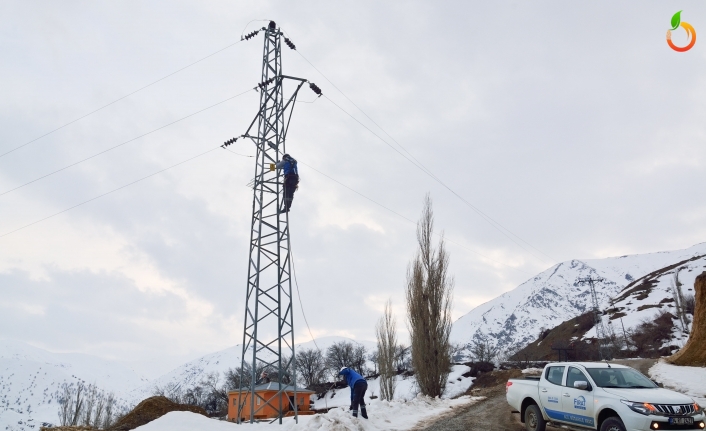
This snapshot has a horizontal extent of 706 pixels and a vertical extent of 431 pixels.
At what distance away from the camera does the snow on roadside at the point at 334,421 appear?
1159 centimetres

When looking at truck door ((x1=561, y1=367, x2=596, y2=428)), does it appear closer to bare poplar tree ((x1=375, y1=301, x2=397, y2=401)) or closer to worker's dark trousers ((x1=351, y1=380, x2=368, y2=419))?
worker's dark trousers ((x1=351, y1=380, x2=368, y2=419))

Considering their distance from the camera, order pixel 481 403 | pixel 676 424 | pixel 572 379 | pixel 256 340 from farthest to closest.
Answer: pixel 481 403 < pixel 256 340 < pixel 572 379 < pixel 676 424

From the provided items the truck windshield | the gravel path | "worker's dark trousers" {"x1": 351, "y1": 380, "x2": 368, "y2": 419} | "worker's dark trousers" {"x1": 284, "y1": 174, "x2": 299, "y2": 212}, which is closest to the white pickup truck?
the truck windshield

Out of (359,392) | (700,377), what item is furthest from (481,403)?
(700,377)

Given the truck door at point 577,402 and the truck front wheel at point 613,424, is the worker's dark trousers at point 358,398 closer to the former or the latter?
the truck door at point 577,402

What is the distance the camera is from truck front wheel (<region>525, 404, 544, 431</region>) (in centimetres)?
1076

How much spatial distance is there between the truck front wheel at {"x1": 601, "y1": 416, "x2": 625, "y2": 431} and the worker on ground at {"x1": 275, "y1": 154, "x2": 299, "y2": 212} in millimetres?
11956

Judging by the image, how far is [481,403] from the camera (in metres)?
19.2

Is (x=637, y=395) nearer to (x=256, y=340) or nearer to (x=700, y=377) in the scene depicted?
(x=256, y=340)

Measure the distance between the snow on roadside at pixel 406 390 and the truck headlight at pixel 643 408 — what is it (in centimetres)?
3133

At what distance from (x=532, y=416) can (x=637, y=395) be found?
2957 mm

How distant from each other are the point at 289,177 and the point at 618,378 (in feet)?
40.2

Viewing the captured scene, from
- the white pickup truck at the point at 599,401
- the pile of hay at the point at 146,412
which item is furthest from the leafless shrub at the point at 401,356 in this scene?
the white pickup truck at the point at 599,401

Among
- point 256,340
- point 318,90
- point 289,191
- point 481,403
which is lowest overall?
point 481,403
